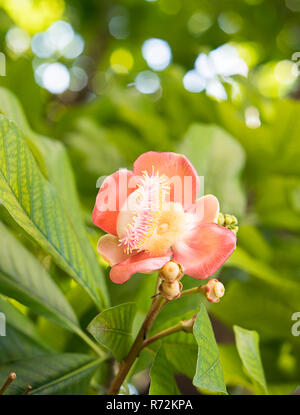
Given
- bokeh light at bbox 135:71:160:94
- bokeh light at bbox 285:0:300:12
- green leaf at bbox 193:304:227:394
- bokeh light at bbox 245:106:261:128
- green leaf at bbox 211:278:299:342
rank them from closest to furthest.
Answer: green leaf at bbox 193:304:227:394 < green leaf at bbox 211:278:299:342 < bokeh light at bbox 245:106:261:128 < bokeh light at bbox 135:71:160:94 < bokeh light at bbox 285:0:300:12

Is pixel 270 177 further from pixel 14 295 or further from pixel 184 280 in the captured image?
pixel 14 295

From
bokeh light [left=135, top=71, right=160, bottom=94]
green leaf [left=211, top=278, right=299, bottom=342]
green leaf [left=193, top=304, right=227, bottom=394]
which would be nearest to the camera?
green leaf [left=193, top=304, right=227, bottom=394]

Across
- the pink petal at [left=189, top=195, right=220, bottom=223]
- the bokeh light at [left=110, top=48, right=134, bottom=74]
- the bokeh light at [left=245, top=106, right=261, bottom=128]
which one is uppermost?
the bokeh light at [left=110, top=48, right=134, bottom=74]

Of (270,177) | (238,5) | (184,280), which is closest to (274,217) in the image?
(270,177)

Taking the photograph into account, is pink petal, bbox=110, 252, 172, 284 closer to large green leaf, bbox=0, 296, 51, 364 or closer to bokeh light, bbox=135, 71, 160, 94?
large green leaf, bbox=0, 296, 51, 364

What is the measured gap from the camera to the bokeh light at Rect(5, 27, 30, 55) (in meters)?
1.54

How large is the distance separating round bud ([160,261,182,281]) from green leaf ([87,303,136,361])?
62 millimetres

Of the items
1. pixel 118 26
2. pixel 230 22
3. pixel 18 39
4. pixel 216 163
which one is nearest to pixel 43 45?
pixel 18 39

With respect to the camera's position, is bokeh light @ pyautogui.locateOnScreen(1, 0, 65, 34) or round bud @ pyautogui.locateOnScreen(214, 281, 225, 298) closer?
round bud @ pyautogui.locateOnScreen(214, 281, 225, 298)

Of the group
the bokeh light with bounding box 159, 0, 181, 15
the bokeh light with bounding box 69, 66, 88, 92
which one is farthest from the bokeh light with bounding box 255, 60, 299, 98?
the bokeh light with bounding box 69, 66, 88, 92

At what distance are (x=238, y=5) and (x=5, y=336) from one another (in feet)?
4.93

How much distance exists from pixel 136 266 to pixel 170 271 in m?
0.03

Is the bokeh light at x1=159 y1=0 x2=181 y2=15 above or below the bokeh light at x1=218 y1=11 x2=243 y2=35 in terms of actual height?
above

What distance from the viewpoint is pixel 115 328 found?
0.38 meters
